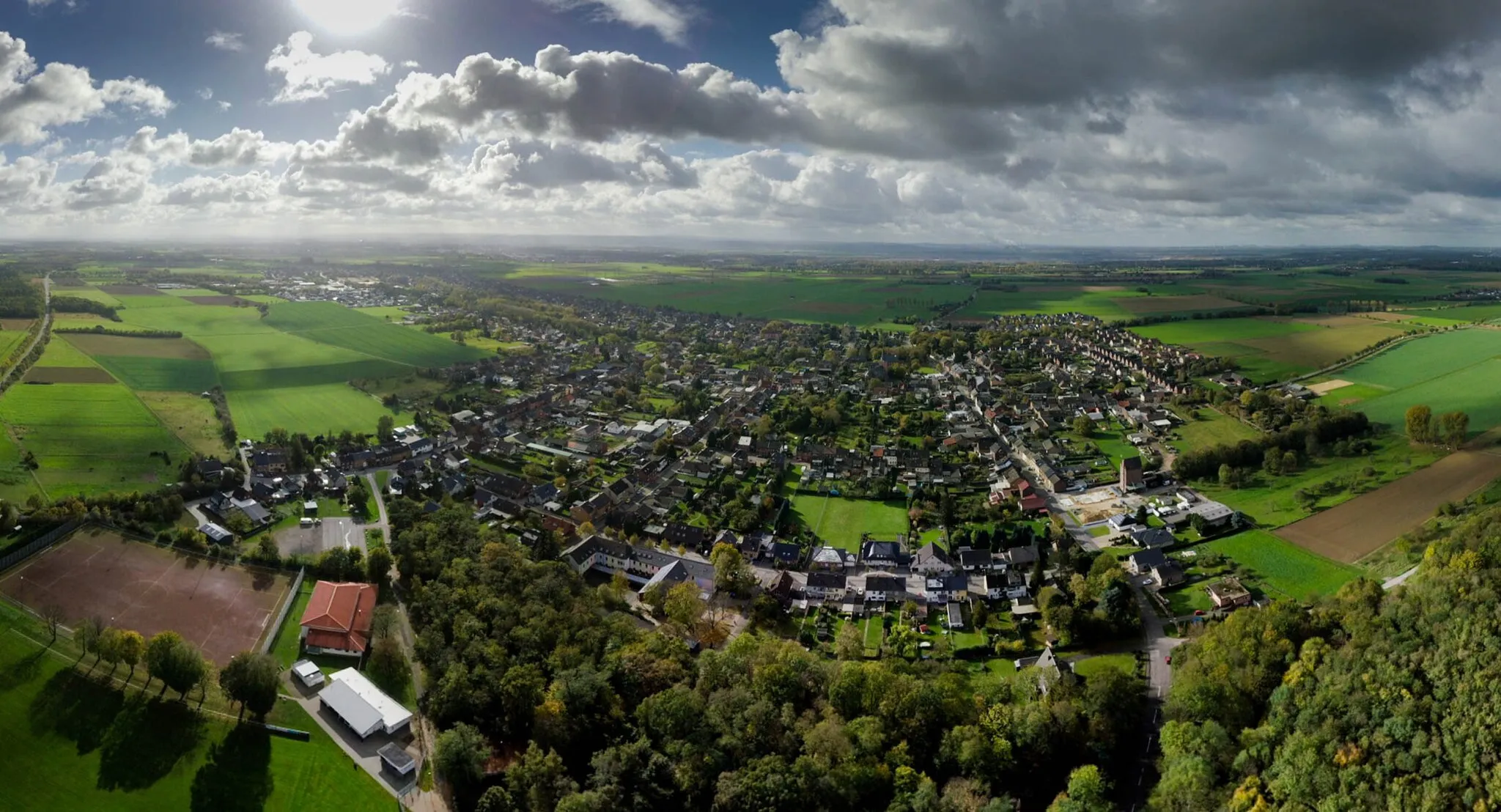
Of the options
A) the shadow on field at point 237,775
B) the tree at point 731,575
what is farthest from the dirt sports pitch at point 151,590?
the tree at point 731,575

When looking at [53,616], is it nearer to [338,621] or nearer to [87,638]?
[87,638]

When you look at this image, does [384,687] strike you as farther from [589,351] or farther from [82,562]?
[589,351]

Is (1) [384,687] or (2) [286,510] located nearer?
(1) [384,687]

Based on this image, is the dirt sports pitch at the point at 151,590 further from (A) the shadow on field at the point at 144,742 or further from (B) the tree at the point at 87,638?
(A) the shadow on field at the point at 144,742

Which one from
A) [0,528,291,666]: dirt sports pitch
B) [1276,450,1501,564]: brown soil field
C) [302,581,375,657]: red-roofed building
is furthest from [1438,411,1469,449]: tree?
[0,528,291,666]: dirt sports pitch

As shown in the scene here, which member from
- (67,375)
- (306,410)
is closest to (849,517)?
(306,410)

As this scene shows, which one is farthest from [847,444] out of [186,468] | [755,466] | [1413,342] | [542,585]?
[1413,342]

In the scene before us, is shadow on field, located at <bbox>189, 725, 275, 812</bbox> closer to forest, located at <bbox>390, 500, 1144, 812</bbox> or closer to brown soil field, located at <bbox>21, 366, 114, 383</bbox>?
forest, located at <bbox>390, 500, 1144, 812</bbox>

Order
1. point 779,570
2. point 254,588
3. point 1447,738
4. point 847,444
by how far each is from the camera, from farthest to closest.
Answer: point 847,444 < point 779,570 < point 254,588 < point 1447,738
